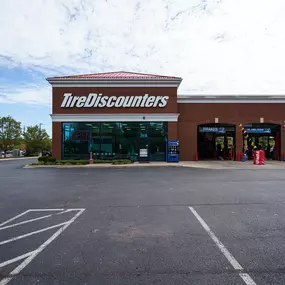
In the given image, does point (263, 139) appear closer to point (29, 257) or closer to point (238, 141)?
point (238, 141)

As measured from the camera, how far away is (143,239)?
13.9 feet

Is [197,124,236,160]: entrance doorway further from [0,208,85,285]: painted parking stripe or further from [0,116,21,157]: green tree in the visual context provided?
[0,116,21,157]: green tree

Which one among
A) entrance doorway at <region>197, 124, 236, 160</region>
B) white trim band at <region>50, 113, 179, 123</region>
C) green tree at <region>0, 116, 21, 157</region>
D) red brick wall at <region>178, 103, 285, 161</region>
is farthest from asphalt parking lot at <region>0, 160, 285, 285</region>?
green tree at <region>0, 116, 21, 157</region>

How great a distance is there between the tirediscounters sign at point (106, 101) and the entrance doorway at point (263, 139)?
1053 centimetres

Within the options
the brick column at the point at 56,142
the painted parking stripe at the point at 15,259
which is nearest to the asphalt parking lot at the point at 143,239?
the painted parking stripe at the point at 15,259

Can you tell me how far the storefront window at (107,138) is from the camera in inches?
856

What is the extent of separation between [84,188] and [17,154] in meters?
38.1

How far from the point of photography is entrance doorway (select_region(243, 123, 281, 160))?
2398 centimetres

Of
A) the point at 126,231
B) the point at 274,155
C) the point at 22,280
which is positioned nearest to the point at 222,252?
the point at 126,231

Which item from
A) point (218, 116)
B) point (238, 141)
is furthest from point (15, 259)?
point (238, 141)

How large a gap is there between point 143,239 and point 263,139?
87.3 feet

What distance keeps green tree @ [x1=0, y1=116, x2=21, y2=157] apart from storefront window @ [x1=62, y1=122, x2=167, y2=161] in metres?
21.9

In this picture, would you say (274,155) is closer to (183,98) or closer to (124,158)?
(183,98)

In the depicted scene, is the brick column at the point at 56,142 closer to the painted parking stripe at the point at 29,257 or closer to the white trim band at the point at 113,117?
the white trim band at the point at 113,117
